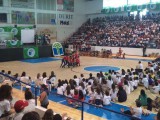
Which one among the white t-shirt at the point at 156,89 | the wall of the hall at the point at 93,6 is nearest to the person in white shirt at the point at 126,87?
the white t-shirt at the point at 156,89

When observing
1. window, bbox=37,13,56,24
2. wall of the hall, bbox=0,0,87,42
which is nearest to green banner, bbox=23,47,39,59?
wall of the hall, bbox=0,0,87,42

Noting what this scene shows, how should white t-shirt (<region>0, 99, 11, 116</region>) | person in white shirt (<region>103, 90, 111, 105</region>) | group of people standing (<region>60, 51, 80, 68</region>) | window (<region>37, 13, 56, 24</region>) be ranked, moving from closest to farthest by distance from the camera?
white t-shirt (<region>0, 99, 11, 116</region>), person in white shirt (<region>103, 90, 111, 105</region>), group of people standing (<region>60, 51, 80, 68</region>), window (<region>37, 13, 56, 24</region>)

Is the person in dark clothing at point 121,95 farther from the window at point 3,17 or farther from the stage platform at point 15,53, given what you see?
the window at point 3,17

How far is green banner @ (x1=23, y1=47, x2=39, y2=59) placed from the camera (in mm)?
24675

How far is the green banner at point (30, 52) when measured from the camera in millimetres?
24675

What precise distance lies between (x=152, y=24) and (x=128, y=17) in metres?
4.28

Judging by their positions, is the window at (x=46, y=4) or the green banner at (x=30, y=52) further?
the window at (x=46, y=4)

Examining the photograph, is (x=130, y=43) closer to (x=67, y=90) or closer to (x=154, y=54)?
(x=154, y=54)

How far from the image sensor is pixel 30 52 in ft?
82.4

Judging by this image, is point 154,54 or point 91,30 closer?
point 154,54

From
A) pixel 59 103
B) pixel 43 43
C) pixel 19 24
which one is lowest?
pixel 59 103

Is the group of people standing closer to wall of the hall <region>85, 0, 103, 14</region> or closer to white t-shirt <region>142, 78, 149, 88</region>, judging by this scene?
white t-shirt <region>142, 78, 149, 88</region>

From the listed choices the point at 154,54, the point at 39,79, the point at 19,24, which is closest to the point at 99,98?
the point at 39,79

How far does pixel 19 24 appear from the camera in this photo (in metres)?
28.8
